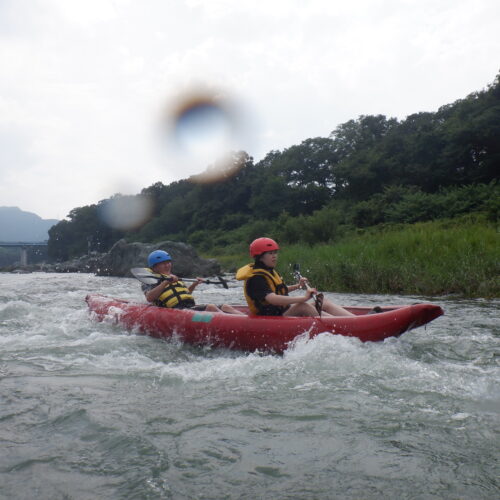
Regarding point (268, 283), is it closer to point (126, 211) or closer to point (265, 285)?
point (265, 285)

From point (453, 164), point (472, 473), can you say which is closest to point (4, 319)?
point (472, 473)

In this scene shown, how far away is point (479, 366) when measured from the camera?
404 cm

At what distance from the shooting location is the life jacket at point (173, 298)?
20.8 ft

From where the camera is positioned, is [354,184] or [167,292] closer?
[167,292]

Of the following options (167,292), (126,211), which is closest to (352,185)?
(167,292)

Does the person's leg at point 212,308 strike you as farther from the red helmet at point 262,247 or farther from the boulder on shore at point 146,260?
the boulder on shore at point 146,260

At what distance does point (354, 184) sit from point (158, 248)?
17.6m

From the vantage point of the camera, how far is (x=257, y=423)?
288 cm

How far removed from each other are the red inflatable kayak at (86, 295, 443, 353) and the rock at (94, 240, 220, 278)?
627 inches

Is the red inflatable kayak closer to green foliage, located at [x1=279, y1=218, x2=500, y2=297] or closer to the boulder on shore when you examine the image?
green foliage, located at [x1=279, y1=218, x2=500, y2=297]

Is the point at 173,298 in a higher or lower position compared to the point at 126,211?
lower

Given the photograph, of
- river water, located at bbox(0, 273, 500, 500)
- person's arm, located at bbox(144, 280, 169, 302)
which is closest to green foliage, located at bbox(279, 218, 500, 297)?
river water, located at bbox(0, 273, 500, 500)

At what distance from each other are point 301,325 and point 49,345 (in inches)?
109

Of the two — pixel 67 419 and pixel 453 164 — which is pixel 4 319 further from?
pixel 453 164
